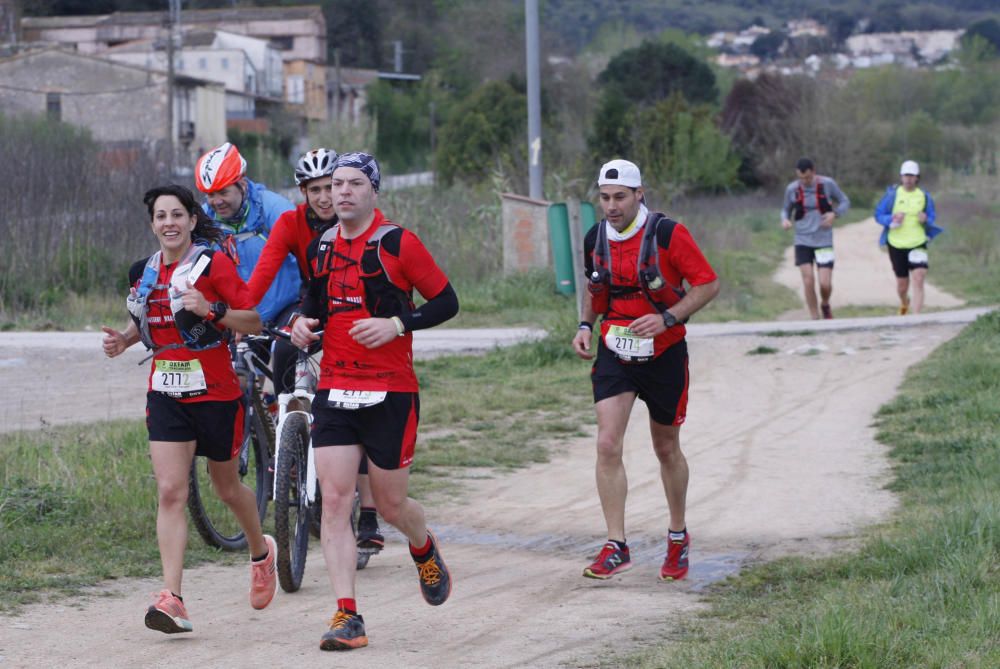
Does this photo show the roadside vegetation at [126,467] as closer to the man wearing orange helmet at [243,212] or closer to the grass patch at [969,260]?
the man wearing orange helmet at [243,212]

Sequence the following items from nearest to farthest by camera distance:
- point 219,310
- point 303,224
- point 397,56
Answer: point 219,310
point 303,224
point 397,56

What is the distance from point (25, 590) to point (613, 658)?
2.79m

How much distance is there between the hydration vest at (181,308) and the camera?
5.95 m

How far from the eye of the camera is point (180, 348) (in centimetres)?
602

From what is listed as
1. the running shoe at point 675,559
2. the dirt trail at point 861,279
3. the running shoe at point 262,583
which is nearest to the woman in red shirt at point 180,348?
the running shoe at point 262,583

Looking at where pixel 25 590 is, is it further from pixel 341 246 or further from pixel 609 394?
pixel 609 394

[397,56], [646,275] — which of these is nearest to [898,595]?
[646,275]

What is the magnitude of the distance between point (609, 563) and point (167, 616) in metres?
2.27

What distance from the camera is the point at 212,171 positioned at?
701 centimetres

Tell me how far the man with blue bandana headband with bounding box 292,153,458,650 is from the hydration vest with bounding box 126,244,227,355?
0.39m

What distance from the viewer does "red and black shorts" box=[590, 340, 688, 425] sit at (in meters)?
7.21

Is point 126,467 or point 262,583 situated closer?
point 262,583

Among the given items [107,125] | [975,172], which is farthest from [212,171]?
[107,125]

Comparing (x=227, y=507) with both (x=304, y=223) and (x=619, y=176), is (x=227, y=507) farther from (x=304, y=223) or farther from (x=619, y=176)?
(x=619, y=176)
